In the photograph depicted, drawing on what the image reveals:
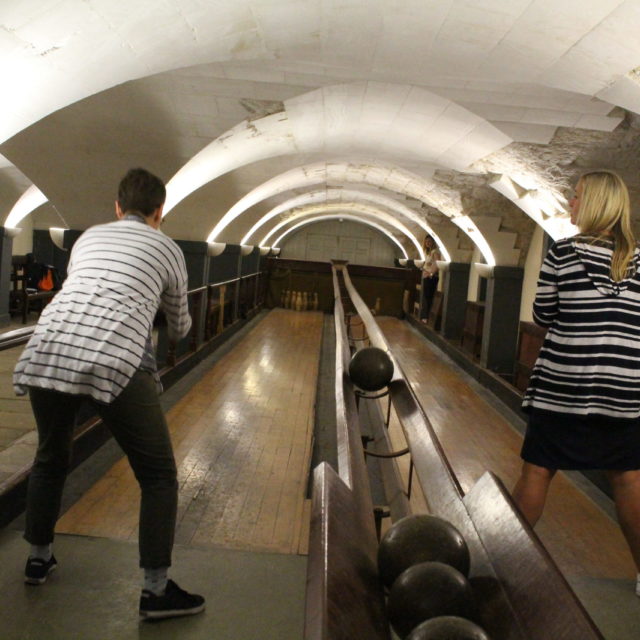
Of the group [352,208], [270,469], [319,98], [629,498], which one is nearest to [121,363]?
[629,498]

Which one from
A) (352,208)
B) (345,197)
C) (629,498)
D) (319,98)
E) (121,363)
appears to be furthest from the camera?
(352,208)

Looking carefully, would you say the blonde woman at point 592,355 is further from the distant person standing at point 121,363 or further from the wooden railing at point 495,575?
the distant person standing at point 121,363

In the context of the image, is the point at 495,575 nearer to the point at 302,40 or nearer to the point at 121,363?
the point at 121,363

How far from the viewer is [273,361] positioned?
31.8ft

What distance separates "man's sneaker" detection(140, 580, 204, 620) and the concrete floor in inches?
1.4

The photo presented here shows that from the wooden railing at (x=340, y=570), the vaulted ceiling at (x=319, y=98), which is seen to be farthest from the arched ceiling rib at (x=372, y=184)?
the wooden railing at (x=340, y=570)

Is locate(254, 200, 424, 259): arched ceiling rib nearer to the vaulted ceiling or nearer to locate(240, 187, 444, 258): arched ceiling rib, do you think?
locate(240, 187, 444, 258): arched ceiling rib

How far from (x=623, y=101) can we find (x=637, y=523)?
3.14 meters

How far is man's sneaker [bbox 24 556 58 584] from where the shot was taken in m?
2.70

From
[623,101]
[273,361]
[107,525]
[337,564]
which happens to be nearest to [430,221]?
[273,361]

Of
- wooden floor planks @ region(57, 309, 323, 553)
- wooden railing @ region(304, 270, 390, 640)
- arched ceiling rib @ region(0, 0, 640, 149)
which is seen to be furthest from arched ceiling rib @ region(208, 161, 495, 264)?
wooden railing @ region(304, 270, 390, 640)

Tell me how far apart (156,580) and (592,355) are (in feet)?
5.74

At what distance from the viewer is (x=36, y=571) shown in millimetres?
2707

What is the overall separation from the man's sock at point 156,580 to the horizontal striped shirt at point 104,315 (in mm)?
681
